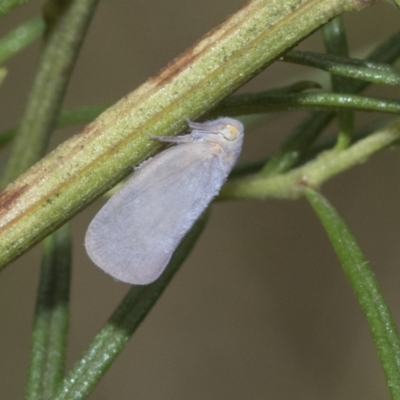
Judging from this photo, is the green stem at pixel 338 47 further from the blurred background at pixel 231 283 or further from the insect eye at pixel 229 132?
the blurred background at pixel 231 283

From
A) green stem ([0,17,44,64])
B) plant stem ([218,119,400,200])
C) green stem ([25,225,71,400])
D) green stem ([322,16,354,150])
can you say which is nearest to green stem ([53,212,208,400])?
green stem ([25,225,71,400])

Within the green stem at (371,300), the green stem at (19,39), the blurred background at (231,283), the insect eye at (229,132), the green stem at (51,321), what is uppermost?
the green stem at (19,39)

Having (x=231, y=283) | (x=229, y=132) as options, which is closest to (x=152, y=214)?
(x=229, y=132)

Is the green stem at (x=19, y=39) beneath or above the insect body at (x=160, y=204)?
above

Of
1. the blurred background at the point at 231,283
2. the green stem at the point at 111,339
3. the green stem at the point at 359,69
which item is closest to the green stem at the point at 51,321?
the green stem at the point at 111,339

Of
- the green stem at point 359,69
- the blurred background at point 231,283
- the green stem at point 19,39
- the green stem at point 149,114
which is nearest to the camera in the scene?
the green stem at point 149,114

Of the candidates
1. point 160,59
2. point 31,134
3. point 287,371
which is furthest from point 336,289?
point 31,134

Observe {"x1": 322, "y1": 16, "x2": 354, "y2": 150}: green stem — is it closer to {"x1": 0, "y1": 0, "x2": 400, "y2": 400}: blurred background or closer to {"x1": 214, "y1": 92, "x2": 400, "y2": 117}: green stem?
{"x1": 214, "y1": 92, "x2": 400, "y2": 117}: green stem

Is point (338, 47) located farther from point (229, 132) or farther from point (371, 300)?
point (371, 300)

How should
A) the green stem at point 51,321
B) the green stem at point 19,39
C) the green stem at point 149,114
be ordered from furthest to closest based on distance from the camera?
1. the green stem at point 19,39
2. the green stem at point 51,321
3. the green stem at point 149,114
